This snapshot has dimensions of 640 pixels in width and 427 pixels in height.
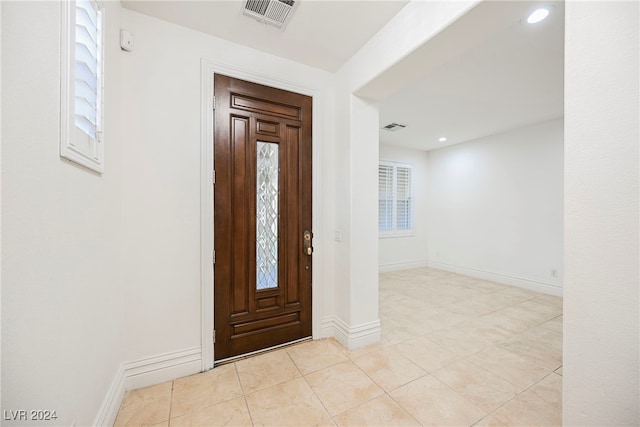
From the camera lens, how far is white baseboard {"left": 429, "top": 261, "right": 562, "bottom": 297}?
12.9ft

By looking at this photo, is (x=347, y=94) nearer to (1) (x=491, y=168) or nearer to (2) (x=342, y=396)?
(2) (x=342, y=396)

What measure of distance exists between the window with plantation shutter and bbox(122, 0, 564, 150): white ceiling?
6.44 feet

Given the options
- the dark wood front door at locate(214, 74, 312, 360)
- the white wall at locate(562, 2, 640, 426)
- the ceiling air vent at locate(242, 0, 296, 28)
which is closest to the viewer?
the white wall at locate(562, 2, 640, 426)

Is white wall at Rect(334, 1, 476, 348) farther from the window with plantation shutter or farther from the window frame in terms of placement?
the window with plantation shutter

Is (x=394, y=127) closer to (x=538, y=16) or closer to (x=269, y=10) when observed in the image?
(x=538, y=16)

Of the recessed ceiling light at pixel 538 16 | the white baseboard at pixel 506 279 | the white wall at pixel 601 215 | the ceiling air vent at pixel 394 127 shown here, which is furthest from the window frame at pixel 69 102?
the white baseboard at pixel 506 279

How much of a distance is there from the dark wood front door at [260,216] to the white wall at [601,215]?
5.90 feet

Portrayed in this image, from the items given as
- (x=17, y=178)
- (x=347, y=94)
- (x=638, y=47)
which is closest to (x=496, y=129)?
(x=347, y=94)

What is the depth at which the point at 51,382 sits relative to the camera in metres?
0.93

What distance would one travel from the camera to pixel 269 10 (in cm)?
177

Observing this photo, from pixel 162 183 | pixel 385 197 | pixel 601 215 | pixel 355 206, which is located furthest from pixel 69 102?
pixel 385 197

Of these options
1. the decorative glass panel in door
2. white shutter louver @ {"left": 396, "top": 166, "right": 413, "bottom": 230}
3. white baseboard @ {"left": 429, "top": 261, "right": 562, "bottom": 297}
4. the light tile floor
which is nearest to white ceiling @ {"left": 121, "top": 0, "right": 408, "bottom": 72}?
the decorative glass panel in door

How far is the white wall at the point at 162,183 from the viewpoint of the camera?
178 centimetres

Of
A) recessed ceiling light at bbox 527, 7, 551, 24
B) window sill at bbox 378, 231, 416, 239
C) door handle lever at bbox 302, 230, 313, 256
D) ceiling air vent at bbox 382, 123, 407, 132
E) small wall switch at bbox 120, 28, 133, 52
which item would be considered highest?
ceiling air vent at bbox 382, 123, 407, 132
